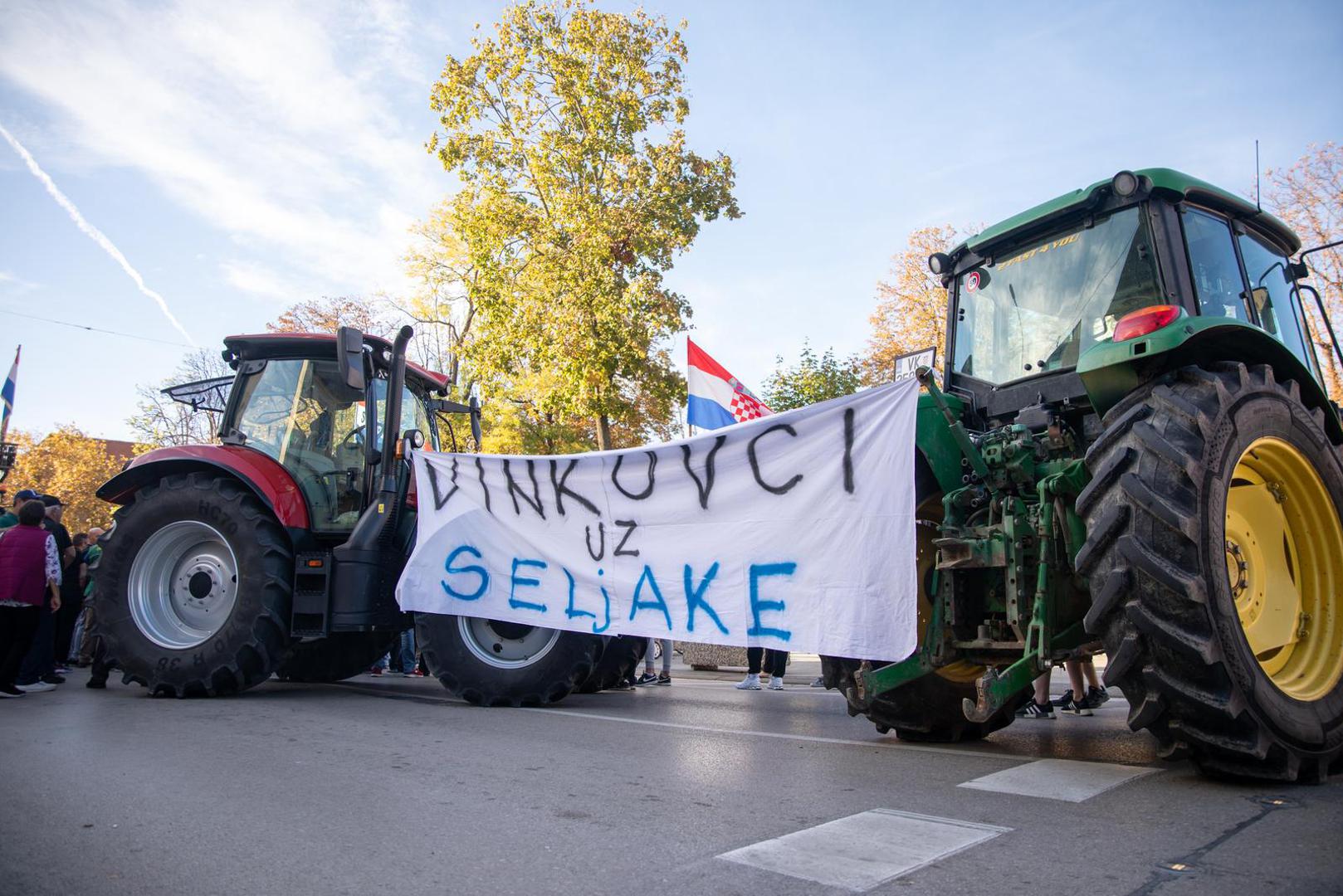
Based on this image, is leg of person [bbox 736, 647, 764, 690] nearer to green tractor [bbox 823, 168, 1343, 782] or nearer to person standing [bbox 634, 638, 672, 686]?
person standing [bbox 634, 638, 672, 686]

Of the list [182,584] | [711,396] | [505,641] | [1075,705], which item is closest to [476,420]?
[711,396]

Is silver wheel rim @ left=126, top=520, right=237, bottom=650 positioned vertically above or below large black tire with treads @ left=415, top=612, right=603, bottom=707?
above

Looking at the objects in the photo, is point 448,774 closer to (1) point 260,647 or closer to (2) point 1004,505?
(2) point 1004,505

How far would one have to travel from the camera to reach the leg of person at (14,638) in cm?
750

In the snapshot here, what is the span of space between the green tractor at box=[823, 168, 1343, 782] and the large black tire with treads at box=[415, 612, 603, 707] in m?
2.36

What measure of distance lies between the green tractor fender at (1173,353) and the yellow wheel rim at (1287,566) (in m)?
0.45

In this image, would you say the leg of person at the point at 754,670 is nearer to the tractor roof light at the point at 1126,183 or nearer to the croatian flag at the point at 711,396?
the croatian flag at the point at 711,396

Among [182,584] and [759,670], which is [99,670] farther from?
[759,670]

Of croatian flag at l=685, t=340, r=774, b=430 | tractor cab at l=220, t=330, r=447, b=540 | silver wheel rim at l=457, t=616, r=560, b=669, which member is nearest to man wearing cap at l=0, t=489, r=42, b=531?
tractor cab at l=220, t=330, r=447, b=540

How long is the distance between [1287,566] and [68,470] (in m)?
49.1

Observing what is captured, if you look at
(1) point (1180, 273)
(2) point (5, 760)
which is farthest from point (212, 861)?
(1) point (1180, 273)

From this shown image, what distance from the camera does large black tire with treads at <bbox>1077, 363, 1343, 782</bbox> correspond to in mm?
3551

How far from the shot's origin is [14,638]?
755 cm

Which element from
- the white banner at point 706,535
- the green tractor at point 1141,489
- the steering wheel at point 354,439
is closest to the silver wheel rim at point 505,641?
the white banner at point 706,535
